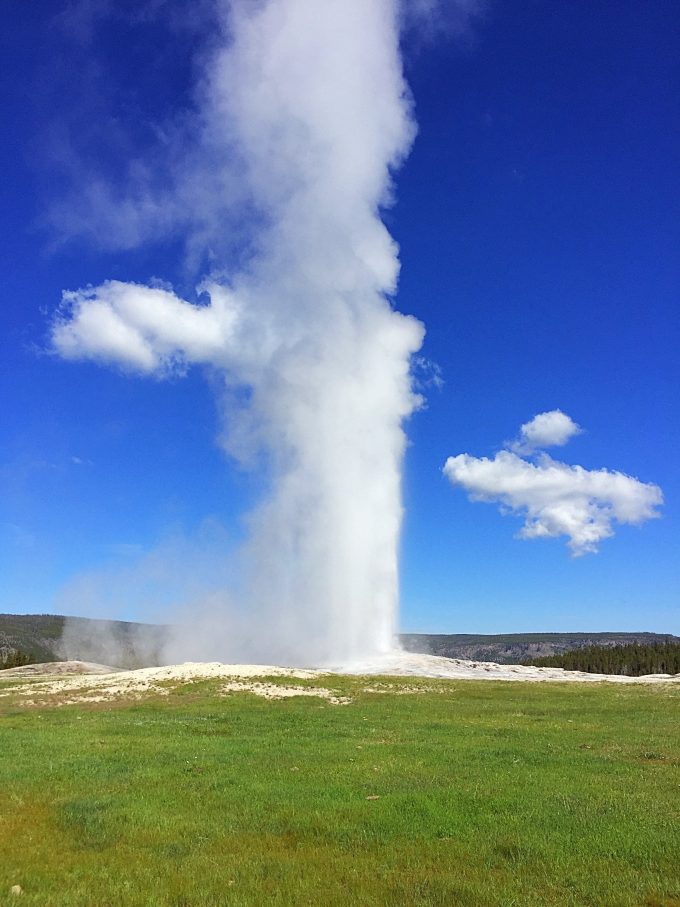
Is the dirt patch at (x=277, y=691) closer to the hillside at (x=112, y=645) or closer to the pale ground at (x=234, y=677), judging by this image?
the pale ground at (x=234, y=677)

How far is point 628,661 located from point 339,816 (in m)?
164

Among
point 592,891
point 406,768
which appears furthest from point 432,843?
point 406,768

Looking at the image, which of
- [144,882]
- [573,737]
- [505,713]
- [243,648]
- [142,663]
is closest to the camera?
[144,882]

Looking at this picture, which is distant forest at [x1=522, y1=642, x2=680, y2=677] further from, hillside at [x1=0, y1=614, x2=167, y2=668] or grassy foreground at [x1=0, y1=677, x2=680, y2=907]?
grassy foreground at [x1=0, y1=677, x2=680, y2=907]

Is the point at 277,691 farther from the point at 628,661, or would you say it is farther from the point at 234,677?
the point at 628,661

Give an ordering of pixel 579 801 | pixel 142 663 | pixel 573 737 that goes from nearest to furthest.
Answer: pixel 579 801 → pixel 573 737 → pixel 142 663

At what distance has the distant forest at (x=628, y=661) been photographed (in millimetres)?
148613

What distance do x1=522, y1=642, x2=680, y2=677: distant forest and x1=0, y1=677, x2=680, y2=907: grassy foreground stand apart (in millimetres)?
136214

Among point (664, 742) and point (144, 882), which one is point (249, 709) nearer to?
point (664, 742)

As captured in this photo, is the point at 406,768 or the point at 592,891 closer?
the point at 592,891

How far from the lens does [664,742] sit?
25562 millimetres

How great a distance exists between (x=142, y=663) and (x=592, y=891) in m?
130

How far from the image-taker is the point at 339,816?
46.2 feet

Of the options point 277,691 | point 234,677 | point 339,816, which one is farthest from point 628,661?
point 339,816
